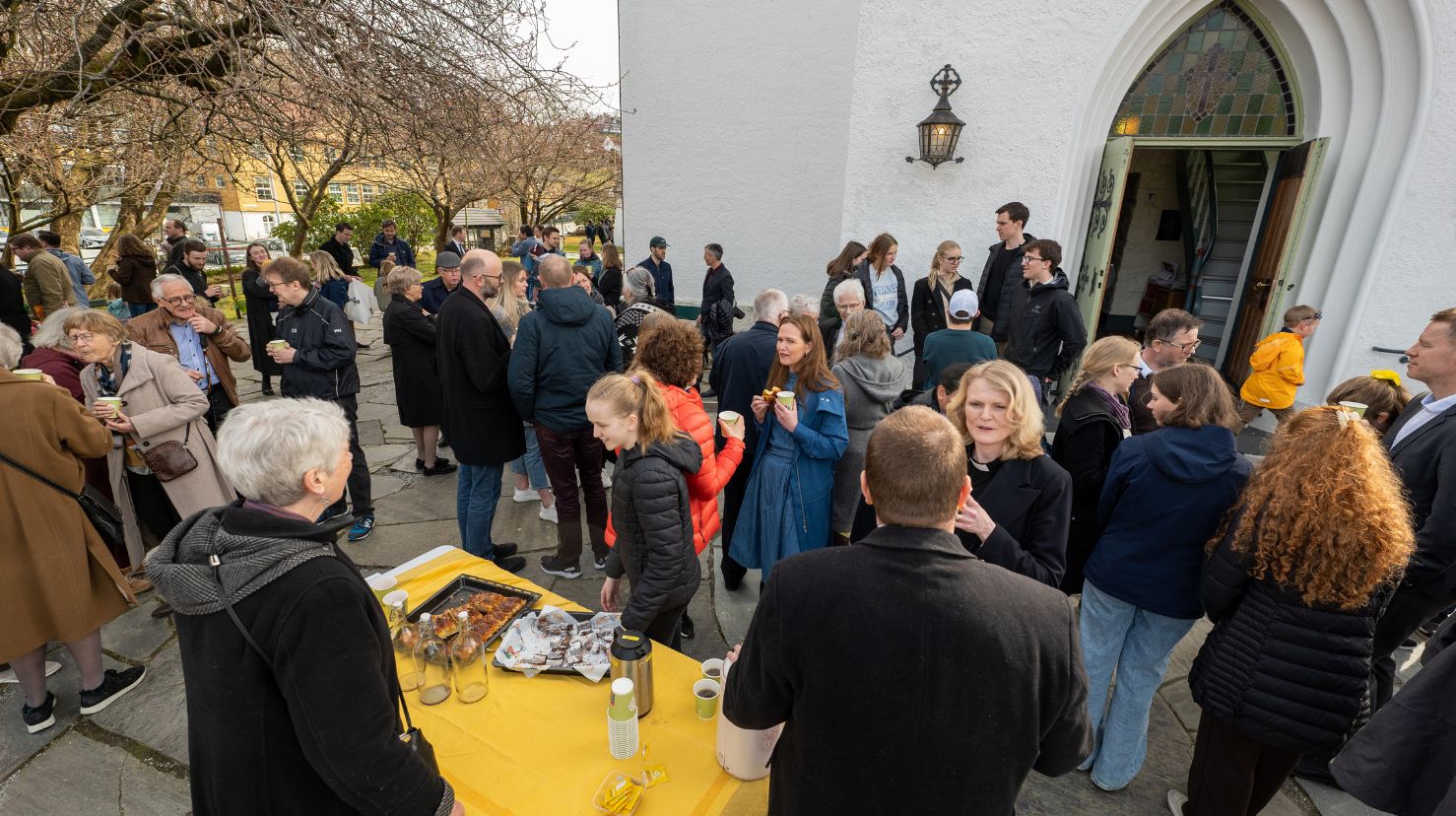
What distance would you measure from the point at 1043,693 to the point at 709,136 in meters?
9.71

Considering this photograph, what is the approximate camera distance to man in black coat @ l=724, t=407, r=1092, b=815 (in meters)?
1.24

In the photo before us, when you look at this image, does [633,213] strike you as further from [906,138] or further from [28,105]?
[28,105]

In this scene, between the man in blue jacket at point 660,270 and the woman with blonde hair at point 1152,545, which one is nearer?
the woman with blonde hair at point 1152,545

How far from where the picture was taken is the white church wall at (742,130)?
356 inches

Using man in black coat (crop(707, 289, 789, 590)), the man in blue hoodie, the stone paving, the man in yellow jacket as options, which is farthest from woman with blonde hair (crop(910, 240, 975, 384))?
the man in blue hoodie

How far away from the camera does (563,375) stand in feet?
12.8

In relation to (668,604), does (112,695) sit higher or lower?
lower

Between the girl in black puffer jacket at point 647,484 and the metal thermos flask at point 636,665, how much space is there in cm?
39

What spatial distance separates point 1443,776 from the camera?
167 centimetres

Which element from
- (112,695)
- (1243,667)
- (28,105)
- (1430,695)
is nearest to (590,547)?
(112,695)

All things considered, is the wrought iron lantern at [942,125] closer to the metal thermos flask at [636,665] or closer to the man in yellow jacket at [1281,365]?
the man in yellow jacket at [1281,365]

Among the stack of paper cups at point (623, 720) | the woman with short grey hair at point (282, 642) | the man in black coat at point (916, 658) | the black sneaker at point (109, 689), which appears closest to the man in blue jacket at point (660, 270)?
the black sneaker at point (109, 689)

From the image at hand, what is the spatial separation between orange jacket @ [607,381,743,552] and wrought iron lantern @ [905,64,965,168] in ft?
15.3

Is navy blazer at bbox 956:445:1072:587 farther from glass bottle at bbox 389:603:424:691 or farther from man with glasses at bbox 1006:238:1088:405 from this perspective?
man with glasses at bbox 1006:238:1088:405
